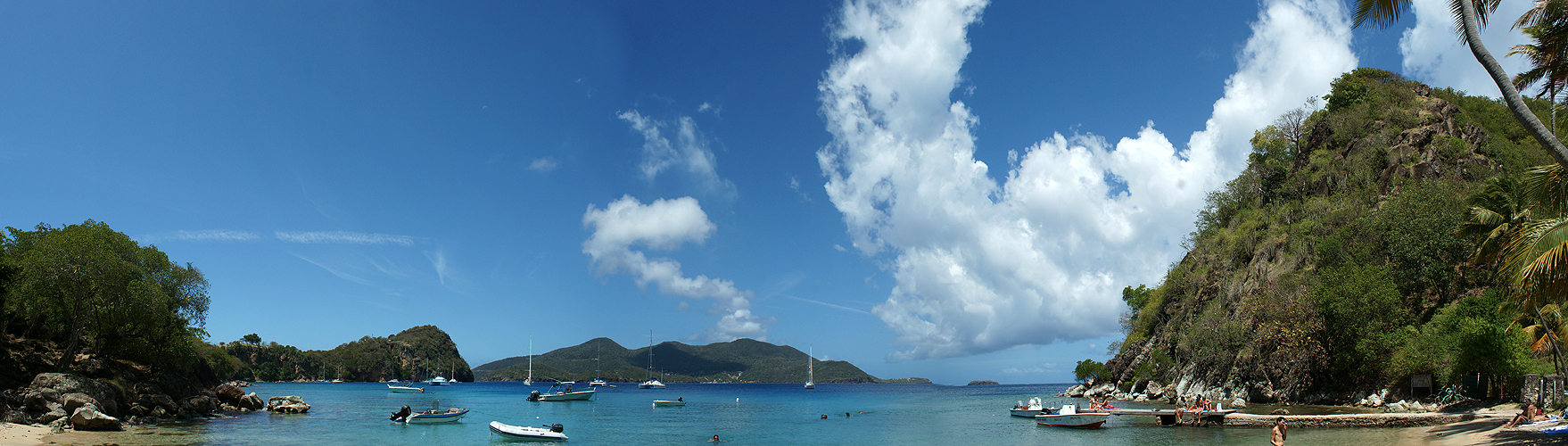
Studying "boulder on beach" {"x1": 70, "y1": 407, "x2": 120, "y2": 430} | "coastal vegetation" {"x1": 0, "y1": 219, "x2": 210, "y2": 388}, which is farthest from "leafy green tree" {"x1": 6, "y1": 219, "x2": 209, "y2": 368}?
"boulder on beach" {"x1": 70, "y1": 407, "x2": 120, "y2": 430}

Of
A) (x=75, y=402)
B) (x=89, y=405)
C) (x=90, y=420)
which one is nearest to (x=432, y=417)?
(x=89, y=405)

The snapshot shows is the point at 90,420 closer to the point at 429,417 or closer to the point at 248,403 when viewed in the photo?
the point at 429,417

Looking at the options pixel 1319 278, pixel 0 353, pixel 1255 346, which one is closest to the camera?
pixel 0 353

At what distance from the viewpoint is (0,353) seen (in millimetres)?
32750

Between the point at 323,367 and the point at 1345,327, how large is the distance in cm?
22071

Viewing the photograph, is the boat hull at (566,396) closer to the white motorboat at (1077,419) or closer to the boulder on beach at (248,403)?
the boulder on beach at (248,403)

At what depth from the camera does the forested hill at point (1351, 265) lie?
1264 inches

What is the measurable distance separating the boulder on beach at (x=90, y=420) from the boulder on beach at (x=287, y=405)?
22.0m

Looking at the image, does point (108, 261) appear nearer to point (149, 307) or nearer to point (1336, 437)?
point (149, 307)

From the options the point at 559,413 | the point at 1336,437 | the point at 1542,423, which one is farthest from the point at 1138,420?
the point at 559,413

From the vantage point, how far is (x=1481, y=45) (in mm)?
12297

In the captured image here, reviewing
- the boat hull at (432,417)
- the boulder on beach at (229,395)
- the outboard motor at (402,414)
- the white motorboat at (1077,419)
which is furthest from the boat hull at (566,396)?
the white motorboat at (1077,419)

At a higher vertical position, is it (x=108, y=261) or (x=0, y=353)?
(x=108, y=261)

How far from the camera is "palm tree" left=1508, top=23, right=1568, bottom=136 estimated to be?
13219 mm
